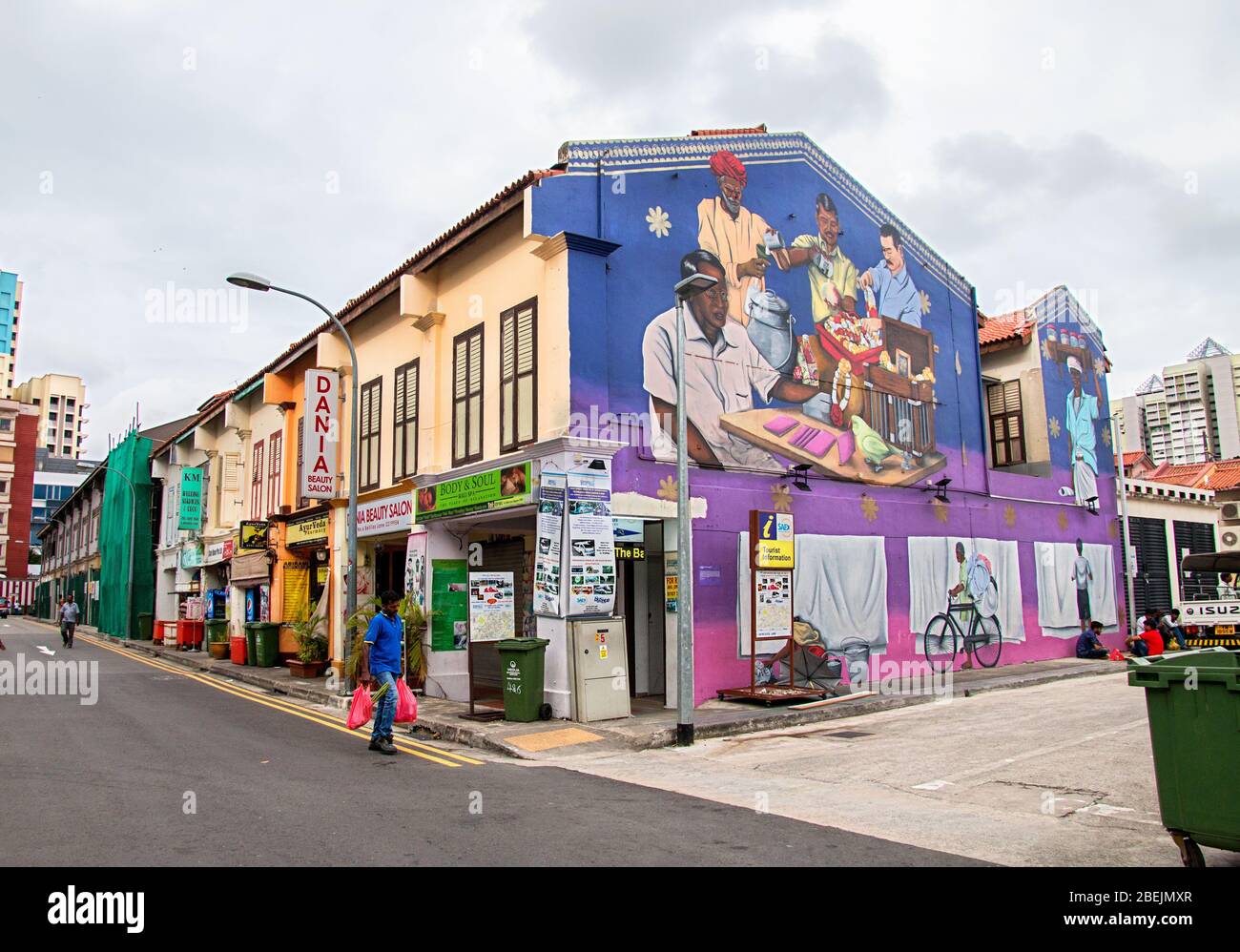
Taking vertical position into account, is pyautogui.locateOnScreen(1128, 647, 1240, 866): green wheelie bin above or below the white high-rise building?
below

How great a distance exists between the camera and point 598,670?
12.9 metres

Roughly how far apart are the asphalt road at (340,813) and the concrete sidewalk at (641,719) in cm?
60

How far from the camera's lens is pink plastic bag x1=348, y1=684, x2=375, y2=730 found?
35.7 ft

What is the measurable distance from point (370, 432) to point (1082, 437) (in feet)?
60.7

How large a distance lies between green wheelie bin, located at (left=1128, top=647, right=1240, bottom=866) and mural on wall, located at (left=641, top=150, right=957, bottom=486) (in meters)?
9.22

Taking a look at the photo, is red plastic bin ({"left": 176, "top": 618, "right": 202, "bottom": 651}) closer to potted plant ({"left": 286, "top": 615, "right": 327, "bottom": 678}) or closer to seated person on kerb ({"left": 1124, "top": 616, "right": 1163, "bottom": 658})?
potted plant ({"left": 286, "top": 615, "right": 327, "bottom": 678})

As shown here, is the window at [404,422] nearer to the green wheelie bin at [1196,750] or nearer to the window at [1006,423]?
the green wheelie bin at [1196,750]

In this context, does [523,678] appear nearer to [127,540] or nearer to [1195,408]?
[127,540]

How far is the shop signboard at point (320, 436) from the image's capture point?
1975cm

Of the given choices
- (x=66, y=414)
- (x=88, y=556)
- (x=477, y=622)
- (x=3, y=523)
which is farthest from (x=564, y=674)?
(x=66, y=414)

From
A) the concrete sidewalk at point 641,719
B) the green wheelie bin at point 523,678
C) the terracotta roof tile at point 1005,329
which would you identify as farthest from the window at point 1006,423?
the green wheelie bin at point 523,678

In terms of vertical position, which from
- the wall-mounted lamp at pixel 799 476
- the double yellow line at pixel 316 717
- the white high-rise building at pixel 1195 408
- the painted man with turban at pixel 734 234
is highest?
the white high-rise building at pixel 1195 408

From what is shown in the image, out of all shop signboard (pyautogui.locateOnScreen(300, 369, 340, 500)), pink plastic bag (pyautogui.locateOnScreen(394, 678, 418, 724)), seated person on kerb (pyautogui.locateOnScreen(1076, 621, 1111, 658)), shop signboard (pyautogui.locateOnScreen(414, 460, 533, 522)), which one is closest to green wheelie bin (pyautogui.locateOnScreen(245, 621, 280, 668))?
shop signboard (pyautogui.locateOnScreen(300, 369, 340, 500))

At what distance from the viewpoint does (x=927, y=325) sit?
2058 cm
